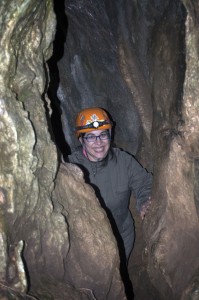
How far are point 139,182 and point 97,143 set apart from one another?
895 millimetres

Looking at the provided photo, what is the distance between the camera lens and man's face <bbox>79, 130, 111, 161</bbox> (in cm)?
399

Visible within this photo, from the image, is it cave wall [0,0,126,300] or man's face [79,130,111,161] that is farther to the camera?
man's face [79,130,111,161]

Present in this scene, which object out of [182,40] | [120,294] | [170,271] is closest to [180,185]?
[170,271]

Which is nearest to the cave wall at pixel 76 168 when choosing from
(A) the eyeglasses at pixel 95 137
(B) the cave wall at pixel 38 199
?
(B) the cave wall at pixel 38 199

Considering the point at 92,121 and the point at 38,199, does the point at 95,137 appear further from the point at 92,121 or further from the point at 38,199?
the point at 38,199

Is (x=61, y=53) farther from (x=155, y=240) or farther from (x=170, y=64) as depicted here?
(x=155, y=240)

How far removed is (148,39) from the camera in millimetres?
4086

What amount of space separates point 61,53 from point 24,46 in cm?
279

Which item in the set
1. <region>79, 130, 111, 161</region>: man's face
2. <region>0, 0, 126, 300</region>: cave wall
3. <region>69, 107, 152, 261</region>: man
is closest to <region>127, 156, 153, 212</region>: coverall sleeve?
<region>69, 107, 152, 261</region>: man

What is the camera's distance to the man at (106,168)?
4.04 m

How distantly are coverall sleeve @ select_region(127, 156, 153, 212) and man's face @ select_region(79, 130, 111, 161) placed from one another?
500mm

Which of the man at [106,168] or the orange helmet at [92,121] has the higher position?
the orange helmet at [92,121]

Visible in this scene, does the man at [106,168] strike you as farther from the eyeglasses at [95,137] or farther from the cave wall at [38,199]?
the cave wall at [38,199]

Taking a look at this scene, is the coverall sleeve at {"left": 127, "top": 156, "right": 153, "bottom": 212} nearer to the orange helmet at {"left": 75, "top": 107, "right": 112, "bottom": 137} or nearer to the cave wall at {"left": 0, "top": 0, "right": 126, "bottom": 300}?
the orange helmet at {"left": 75, "top": 107, "right": 112, "bottom": 137}
